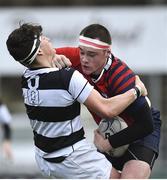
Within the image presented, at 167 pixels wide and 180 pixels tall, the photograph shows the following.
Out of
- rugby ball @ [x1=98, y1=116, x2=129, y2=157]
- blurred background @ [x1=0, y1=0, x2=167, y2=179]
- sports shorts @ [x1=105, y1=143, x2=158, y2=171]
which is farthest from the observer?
blurred background @ [x1=0, y1=0, x2=167, y2=179]

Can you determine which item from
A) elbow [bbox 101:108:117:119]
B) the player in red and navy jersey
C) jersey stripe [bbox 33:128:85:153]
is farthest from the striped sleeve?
jersey stripe [bbox 33:128:85:153]

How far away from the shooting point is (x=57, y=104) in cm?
579

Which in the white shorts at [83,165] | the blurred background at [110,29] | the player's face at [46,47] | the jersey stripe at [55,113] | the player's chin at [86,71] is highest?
the player's face at [46,47]

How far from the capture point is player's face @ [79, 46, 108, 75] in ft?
20.2

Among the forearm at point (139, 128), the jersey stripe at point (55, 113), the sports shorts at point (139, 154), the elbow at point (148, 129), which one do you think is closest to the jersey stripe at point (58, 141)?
the jersey stripe at point (55, 113)

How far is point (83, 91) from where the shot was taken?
5.75 m

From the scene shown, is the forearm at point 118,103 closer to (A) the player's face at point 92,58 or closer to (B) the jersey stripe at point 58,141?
(B) the jersey stripe at point 58,141

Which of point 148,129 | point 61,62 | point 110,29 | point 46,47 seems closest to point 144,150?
point 148,129

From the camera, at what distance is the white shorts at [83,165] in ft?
19.5

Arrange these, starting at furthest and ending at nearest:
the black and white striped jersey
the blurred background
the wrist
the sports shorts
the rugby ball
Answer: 1. the blurred background
2. the sports shorts
3. the rugby ball
4. the wrist
5. the black and white striped jersey

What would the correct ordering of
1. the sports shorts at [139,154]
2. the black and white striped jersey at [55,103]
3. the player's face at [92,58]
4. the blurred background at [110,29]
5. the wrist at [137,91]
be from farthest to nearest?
1. the blurred background at [110,29]
2. the sports shorts at [139,154]
3. the player's face at [92,58]
4. the wrist at [137,91]
5. the black and white striped jersey at [55,103]

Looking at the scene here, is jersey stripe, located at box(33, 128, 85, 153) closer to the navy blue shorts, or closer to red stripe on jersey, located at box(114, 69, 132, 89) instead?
red stripe on jersey, located at box(114, 69, 132, 89)

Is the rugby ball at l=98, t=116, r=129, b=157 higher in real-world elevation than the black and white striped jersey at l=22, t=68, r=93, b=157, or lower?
lower

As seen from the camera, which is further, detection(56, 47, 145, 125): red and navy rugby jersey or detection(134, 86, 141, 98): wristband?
detection(56, 47, 145, 125): red and navy rugby jersey
